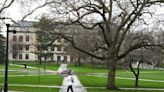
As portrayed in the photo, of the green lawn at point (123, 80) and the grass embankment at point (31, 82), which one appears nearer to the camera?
the grass embankment at point (31, 82)

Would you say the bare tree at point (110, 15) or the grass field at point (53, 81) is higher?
the bare tree at point (110, 15)

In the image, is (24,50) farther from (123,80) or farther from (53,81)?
(53,81)

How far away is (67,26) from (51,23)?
8.89 ft

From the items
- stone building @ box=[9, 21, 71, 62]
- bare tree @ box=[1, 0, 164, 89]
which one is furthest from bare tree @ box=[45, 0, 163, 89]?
stone building @ box=[9, 21, 71, 62]

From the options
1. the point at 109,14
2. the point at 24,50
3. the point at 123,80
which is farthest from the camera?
the point at 24,50

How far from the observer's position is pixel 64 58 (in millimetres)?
136125

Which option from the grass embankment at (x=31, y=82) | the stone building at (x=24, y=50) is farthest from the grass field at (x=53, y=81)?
the stone building at (x=24, y=50)

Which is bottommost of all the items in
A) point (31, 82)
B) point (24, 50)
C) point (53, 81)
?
point (24, 50)

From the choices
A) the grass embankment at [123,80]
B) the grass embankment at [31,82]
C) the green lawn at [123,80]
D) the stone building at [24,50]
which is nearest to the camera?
the grass embankment at [31,82]

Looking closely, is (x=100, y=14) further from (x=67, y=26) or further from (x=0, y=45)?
(x=0, y=45)

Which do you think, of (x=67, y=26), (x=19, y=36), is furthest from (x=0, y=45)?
(x=67, y=26)

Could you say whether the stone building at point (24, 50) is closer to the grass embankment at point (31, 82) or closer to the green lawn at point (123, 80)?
the green lawn at point (123, 80)

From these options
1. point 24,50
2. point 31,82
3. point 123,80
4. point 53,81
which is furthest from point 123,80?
point 24,50

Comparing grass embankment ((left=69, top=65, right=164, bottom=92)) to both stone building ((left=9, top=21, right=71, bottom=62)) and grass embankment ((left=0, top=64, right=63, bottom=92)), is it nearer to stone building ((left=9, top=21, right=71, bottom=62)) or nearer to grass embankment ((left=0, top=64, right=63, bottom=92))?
grass embankment ((left=0, top=64, right=63, bottom=92))
